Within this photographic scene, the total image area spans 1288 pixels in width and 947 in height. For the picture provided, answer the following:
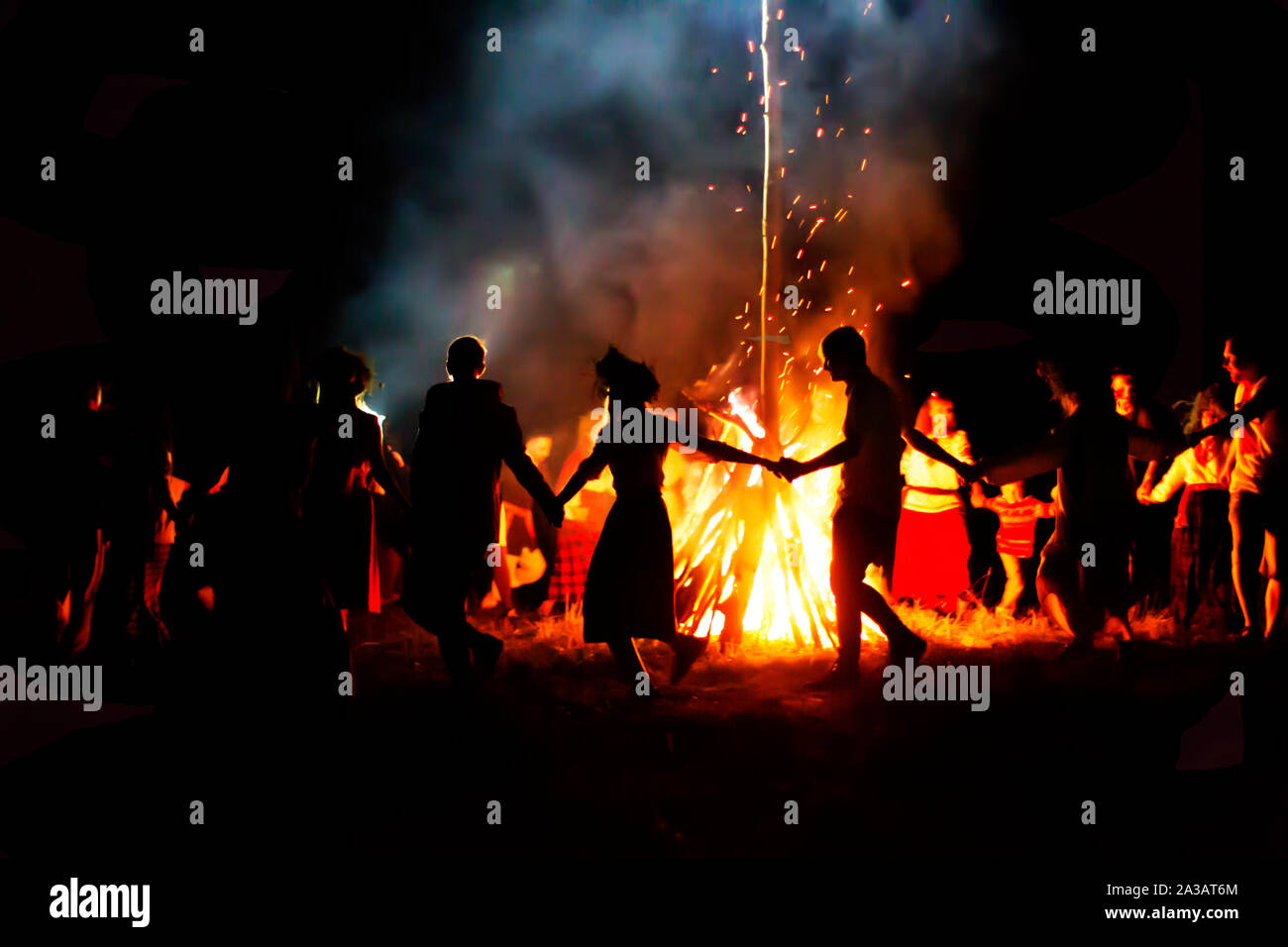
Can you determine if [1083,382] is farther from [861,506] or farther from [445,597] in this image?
[445,597]

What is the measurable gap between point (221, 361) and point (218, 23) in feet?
8.52

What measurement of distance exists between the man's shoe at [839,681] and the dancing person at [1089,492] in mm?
1792

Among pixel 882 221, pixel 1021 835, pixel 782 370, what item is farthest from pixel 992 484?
pixel 882 221

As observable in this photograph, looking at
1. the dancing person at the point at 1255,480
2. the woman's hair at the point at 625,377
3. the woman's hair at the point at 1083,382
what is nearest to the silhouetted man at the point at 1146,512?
the woman's hair at the point at 1083,382

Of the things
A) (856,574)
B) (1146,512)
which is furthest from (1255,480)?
(856,574)

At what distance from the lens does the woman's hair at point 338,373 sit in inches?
249

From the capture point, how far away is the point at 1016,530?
917cm

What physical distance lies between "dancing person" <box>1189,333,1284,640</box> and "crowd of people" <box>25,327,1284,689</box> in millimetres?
16

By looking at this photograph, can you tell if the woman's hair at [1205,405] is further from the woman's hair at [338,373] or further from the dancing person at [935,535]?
the woman's hair at [338,373]

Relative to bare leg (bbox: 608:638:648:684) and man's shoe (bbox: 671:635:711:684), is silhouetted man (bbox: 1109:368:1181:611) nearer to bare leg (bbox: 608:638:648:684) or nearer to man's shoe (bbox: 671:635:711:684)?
man's shoe (bbox: 671:635:711:684)

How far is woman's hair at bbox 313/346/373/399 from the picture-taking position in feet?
20.8
